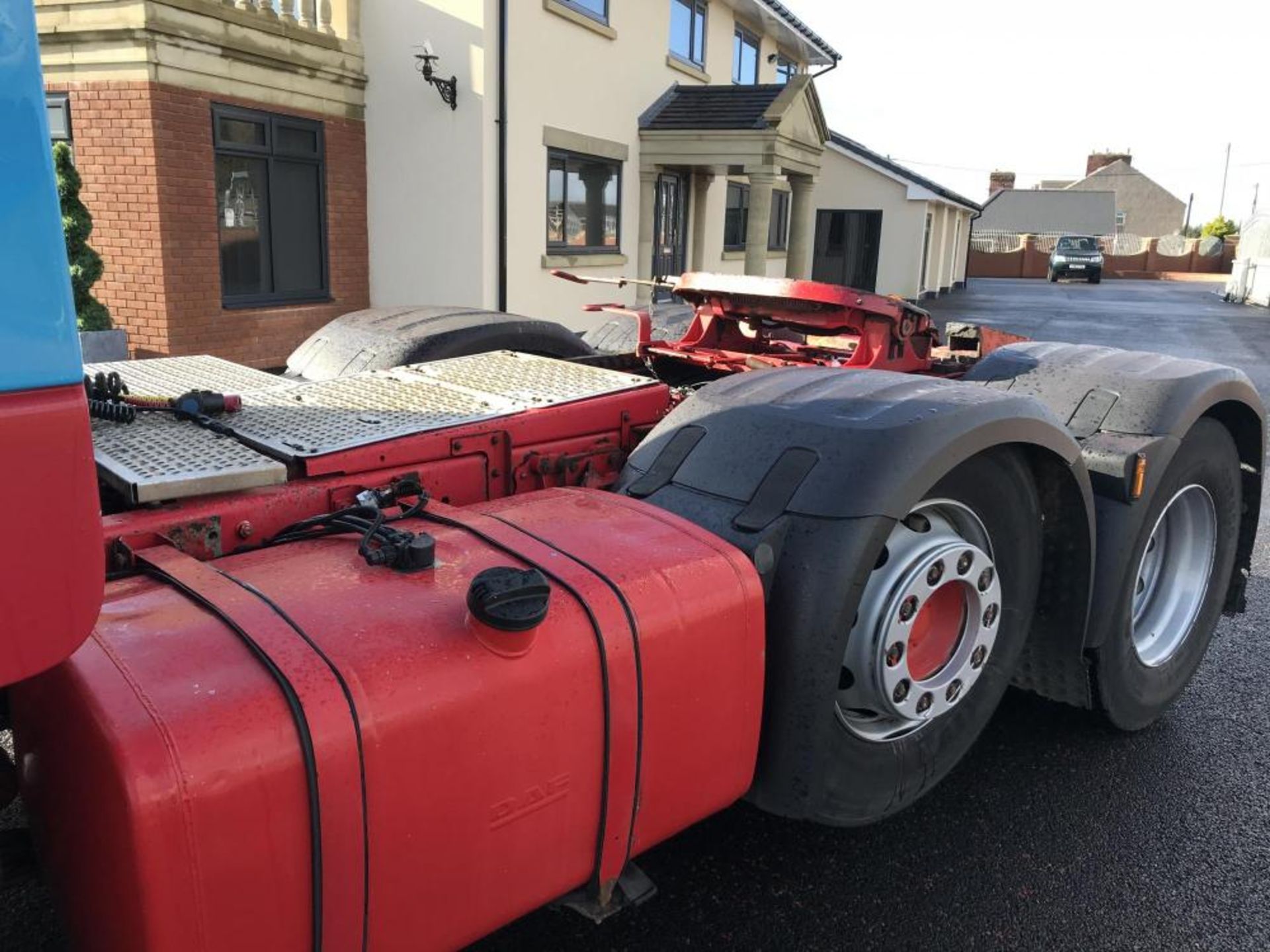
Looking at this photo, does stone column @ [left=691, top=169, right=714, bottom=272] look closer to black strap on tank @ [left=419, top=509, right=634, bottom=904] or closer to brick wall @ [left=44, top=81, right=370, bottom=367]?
brick wall @ [left=44, top=81, right=370, bottom=367]

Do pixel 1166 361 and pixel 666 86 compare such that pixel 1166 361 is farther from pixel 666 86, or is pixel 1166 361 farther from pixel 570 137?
pixel 666 86

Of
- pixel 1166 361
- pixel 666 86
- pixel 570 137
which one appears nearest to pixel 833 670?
pixel 1166 361

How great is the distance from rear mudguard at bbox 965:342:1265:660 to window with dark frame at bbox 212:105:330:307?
9.26m

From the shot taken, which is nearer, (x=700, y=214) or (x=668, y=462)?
(x=668, y=462)

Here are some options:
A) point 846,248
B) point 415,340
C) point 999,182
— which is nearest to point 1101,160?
point 999,182

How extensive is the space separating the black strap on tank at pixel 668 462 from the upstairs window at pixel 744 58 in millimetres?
18817

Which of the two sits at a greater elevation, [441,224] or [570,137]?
[570,137]

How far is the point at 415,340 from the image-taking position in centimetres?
368

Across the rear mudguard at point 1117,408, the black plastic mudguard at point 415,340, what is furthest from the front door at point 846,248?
the rear mudguard at point 1117,408

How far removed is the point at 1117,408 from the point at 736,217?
19160mm

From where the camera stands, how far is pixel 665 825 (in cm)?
203

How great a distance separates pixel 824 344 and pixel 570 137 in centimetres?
1026

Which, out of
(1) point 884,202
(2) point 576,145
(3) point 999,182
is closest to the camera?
(2) point 576,145

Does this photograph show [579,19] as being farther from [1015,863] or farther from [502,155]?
[1015,863]
